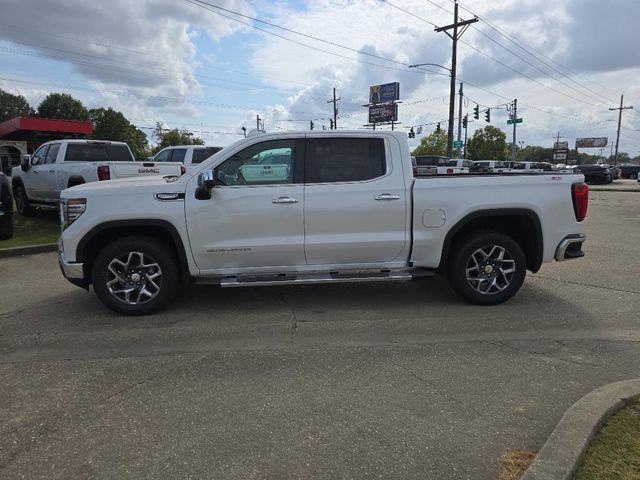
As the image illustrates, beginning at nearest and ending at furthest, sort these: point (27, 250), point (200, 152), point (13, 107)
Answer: point (27, 250) → point (200, 152) → point (13, 107)

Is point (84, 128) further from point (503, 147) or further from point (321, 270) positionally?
point (503, 147)

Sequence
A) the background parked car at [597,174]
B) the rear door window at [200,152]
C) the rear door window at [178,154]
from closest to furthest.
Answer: the rear door window at [200,152]
the rear door window at [178,154]
the background parked car at [597,174]

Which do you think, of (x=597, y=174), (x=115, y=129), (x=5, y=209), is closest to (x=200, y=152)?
(x=5, y=209)

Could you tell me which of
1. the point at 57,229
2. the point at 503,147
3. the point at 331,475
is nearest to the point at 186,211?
the point at 331,475

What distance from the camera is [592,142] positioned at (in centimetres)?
11138

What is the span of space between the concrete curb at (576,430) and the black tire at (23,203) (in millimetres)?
12577

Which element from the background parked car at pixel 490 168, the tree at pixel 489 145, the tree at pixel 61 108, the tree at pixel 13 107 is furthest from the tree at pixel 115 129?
the background parked car at pixel 490 168

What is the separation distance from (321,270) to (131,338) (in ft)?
6.52

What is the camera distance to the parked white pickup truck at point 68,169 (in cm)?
1007

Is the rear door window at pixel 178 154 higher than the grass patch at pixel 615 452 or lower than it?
higher

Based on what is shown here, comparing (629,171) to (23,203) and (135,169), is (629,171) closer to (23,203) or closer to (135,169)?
(135,169)

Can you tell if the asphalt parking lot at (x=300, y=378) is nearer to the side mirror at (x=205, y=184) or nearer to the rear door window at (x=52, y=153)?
the side mirror at (x=205, y=184)

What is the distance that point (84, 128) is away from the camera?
43656 millimetres

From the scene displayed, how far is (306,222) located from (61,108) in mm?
85919
